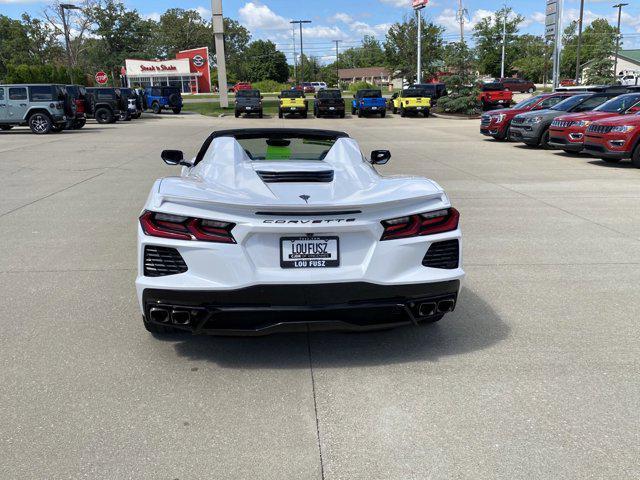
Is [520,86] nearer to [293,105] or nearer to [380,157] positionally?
[293,105]

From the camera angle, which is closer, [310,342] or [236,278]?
[236,278]

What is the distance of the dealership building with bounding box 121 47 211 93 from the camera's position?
8025 cm

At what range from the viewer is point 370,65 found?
175250 mm

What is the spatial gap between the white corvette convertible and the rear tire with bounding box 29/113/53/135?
23.8 m

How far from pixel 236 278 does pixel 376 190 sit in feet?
3.53

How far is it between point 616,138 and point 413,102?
24.8 meters

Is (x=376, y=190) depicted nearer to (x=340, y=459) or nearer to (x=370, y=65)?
(x=340, y=459)

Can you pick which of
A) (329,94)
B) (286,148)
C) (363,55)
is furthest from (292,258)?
(363,55)

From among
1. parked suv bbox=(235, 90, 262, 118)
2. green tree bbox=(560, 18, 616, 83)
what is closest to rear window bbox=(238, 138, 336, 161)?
parked suv bbox=(235, 90, 262, 118)

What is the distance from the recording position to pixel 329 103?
118 ft

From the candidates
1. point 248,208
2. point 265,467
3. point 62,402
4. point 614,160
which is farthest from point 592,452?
point 614,160

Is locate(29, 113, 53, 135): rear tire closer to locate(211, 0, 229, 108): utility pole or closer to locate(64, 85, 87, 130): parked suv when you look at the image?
locate(64, 85, 87, 130): parked suv

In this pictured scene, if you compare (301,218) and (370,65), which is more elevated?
(370,65)

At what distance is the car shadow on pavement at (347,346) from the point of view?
3.86 m
